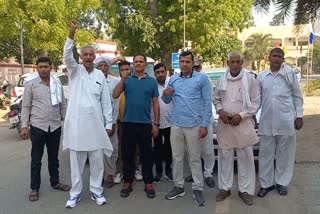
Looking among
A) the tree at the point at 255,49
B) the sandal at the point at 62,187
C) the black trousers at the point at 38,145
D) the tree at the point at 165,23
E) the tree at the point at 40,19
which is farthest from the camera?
the tree at the point at 255,49

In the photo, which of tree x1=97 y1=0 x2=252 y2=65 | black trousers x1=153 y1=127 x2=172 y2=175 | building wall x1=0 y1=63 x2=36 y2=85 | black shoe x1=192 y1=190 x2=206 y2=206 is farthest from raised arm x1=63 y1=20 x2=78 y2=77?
building wall x1=0 y1=63 x2=36 y2=85

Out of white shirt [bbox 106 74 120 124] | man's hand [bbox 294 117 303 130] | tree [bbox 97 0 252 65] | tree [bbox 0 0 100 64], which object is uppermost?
tree [bbox 97 0 252 65]

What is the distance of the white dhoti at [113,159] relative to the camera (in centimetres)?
626

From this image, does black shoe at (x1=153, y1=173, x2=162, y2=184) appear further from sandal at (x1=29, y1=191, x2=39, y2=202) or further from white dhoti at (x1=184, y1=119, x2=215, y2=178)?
sandal at (x1=29, y1=191, x2=39, y2=202)

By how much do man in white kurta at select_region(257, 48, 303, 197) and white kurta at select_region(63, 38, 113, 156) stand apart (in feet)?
6.70

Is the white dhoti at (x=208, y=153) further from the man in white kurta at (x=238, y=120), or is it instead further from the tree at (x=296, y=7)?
the tree at (x=296, y=7)

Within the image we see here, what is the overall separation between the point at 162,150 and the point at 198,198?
130 centimetres

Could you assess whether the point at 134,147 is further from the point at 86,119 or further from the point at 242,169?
the point at 242,169

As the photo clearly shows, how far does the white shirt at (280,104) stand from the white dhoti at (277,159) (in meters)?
0.14

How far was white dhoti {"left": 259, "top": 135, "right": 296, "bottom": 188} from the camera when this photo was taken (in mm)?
5641

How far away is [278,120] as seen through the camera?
18.1 ft

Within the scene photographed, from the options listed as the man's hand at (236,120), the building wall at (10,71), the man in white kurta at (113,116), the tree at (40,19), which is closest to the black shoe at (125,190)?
the man in white kurta at (113,116)

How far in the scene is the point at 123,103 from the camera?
6.02 meters

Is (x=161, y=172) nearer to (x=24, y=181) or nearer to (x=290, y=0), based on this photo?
(x=24, y=181)
